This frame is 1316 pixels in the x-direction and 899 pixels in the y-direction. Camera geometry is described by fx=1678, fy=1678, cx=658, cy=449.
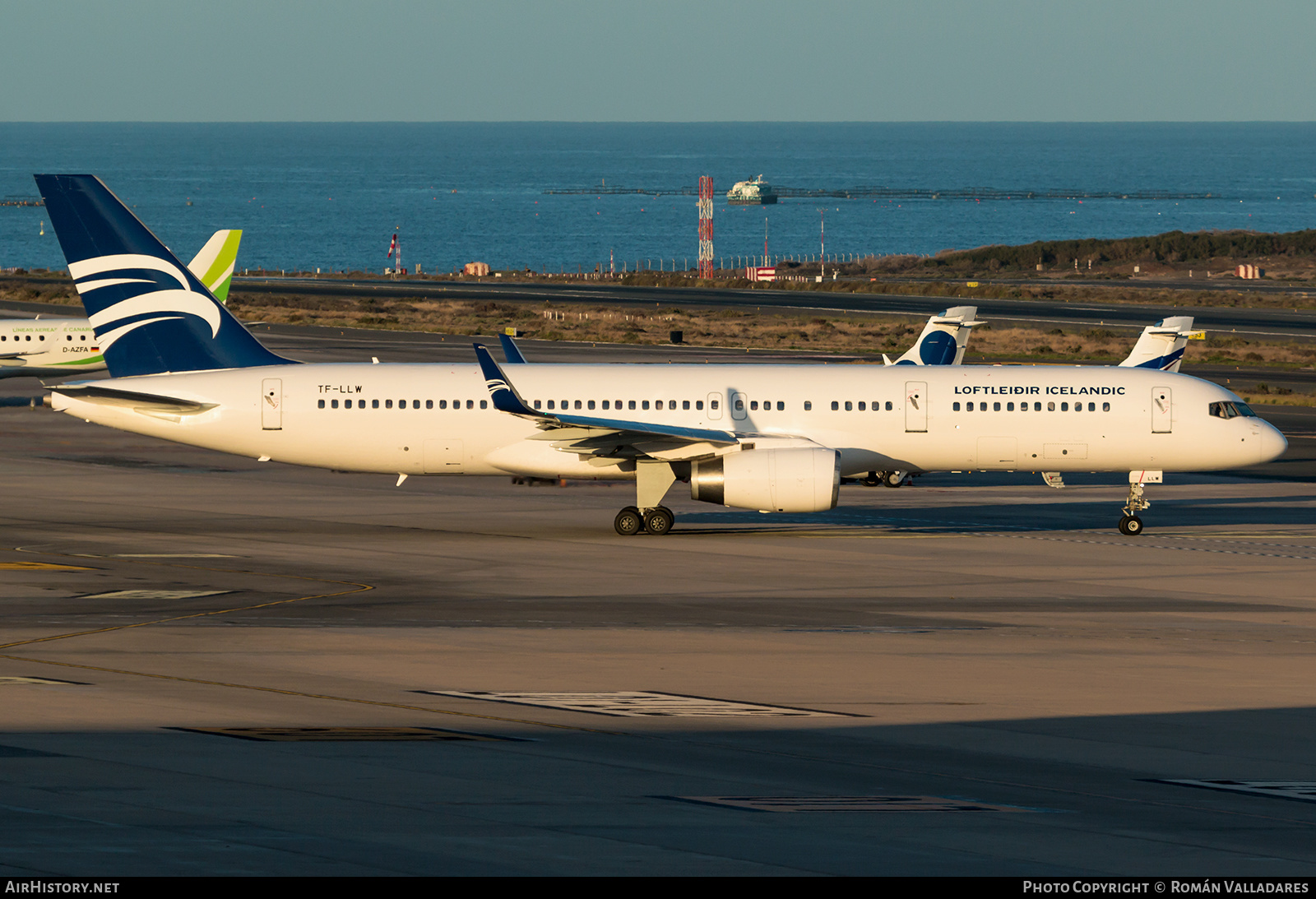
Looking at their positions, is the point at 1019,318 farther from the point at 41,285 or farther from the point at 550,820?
the point at 550,820

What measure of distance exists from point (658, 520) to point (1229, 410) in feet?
48.2

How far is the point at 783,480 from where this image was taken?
38719 millimetres

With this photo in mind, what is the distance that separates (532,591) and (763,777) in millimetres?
15257

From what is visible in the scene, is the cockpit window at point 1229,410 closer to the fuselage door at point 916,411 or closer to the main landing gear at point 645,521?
the fuselage door at point 916,411

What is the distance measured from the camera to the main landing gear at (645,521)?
41.2 metres

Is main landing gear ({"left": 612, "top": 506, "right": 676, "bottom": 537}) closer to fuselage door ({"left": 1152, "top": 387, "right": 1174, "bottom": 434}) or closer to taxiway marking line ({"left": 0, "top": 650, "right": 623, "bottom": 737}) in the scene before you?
fuselage door ({"left": 1152, "top": 387, "right": 1174, "bottom": 434})

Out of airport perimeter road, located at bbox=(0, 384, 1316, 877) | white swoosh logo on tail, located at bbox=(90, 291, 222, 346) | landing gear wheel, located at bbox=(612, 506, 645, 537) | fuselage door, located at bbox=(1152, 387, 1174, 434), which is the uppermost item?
white swoosh logo on tail, located at bbox=(90, 291, 222, 346)

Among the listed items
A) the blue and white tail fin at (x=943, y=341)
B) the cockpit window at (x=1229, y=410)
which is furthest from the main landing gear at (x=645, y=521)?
the blue and white tail fin at (x=943, y=341)

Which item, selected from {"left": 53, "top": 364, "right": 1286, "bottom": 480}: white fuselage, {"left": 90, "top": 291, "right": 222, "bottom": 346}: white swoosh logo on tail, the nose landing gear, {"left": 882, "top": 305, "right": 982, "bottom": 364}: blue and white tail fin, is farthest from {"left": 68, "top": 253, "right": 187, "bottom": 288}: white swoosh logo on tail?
the nose landing gear

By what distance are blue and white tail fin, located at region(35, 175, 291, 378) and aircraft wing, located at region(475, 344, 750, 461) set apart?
758cm

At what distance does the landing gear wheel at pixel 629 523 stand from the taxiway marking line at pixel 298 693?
56.4 feet

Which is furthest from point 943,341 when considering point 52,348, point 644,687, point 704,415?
point 52,348

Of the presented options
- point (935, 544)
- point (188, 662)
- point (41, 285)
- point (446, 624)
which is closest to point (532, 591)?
point (446, 624)

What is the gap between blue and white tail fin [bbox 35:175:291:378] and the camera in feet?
138
